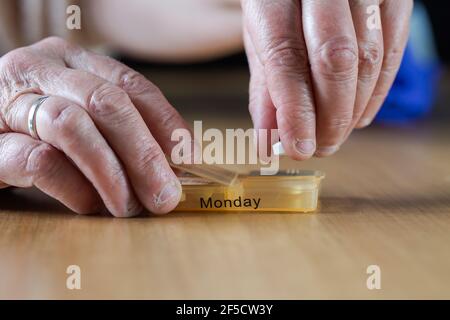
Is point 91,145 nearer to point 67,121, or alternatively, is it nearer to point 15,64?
point 67,121

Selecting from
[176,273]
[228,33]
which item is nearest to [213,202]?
[176,273]

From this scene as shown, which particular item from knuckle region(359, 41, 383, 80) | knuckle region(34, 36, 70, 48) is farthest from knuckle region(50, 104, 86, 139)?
knuckle region(359, 41, 383, 80)

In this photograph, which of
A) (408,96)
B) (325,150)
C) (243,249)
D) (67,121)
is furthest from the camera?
(408,96)

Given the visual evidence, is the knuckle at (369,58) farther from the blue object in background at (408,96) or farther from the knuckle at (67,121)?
the blue object in background at (408,96)

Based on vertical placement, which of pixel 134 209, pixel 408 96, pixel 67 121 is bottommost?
pixel 408 96

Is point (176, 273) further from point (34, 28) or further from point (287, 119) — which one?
point (34, 28)

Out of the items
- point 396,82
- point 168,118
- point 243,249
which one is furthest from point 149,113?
point 396,82

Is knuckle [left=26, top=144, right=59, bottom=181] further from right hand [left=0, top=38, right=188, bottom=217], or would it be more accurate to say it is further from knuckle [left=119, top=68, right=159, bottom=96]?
knuckle [left=119, top=68, right=159, bottom=96]
